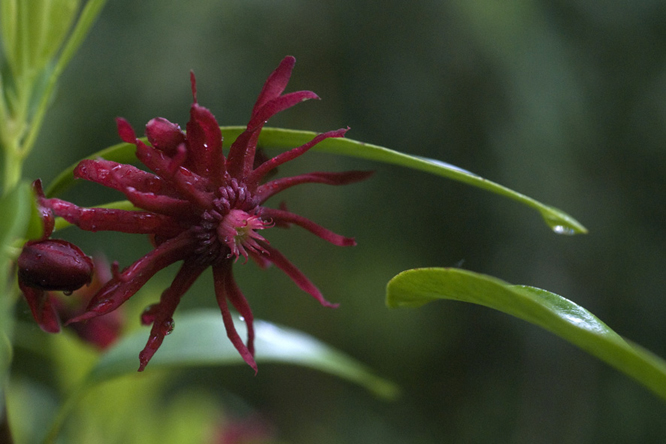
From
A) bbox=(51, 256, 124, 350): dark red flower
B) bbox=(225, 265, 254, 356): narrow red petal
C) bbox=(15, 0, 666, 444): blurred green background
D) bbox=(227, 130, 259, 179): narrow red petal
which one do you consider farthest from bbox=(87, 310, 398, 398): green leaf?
bbox=(15, 0, 666, 444): blurred green background

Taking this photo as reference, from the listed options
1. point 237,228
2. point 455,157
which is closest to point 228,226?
point 237,228

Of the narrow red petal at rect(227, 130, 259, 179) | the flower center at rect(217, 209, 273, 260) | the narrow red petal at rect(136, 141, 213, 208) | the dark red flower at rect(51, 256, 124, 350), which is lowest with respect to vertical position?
the dark red flower at rect(51, 256, 124, 350)

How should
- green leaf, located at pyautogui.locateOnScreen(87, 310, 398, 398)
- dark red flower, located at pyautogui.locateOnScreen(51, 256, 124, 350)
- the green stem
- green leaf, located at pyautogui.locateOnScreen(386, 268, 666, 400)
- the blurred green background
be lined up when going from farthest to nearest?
the blurred green background < dark red flower, located at pyautogui.locateOnScreen(51, 256, 124, 350) < green leaf, located at pyautogui.locateOnScreen(87, 310, 398, 398) < the green stem < green leaf, located at pyautogui.locateOnScreen(386, 268, 666, 400)

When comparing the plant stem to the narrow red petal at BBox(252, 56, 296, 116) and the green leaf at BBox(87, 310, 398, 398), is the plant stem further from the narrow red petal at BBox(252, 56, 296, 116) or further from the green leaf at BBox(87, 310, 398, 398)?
the narrow red petal at BBox(252, 56, 296, 116)

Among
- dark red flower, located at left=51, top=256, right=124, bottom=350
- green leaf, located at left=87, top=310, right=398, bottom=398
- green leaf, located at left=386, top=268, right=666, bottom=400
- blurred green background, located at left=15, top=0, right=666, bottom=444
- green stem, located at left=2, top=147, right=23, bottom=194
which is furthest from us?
blurred green background, located at left=15, top=0, right=666, bottom=444

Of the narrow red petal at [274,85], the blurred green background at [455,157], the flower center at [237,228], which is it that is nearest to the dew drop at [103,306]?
the flower center at [237,228]

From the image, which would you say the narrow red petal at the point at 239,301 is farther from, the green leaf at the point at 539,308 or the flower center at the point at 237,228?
the green leaf at the point at 539,308

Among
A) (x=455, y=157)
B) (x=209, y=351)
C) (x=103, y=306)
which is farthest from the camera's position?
(x=455, y=157)

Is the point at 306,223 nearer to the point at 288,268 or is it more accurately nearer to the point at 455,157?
the point at 288,268
